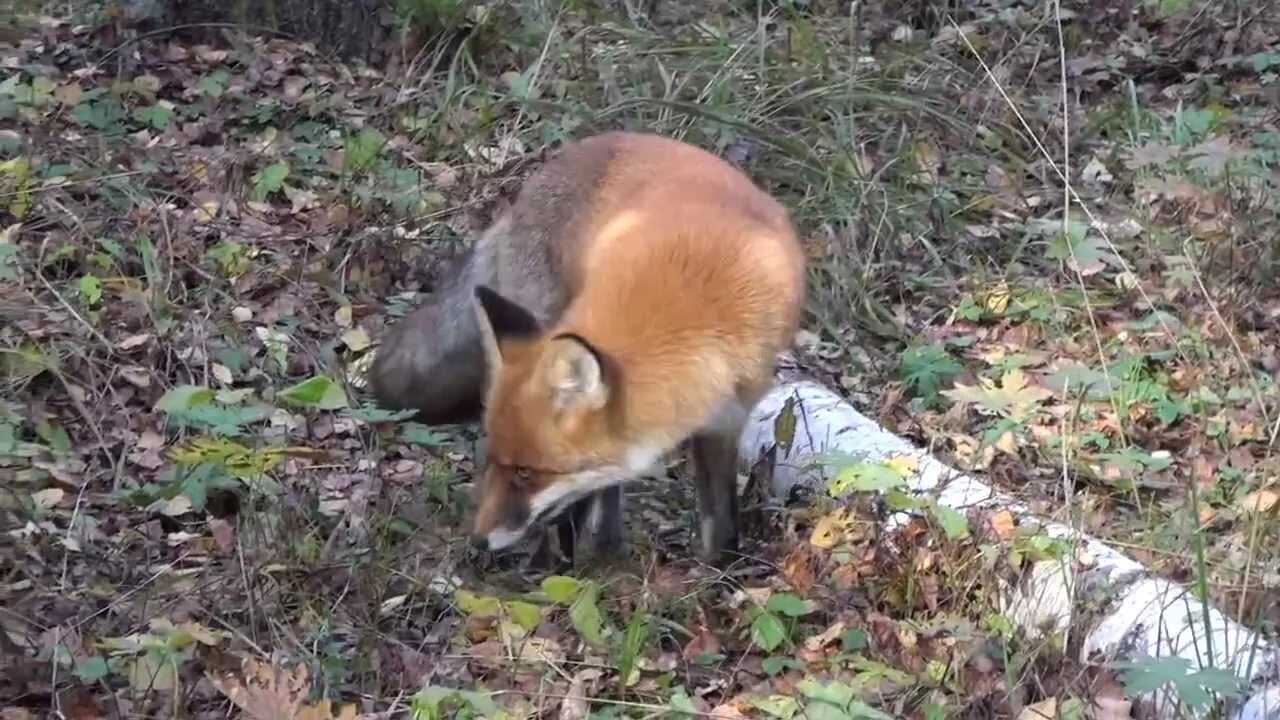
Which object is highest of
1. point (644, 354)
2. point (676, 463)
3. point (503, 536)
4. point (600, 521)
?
point (644, 354)

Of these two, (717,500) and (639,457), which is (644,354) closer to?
(639,457)

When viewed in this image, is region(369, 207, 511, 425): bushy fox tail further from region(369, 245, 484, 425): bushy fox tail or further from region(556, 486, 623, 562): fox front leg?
region(556, 486, 623, 562): fox front leg

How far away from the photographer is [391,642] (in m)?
4.00

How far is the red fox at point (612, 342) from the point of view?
4.20 meters

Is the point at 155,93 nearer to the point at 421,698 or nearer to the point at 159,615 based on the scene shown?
the point at 159,615

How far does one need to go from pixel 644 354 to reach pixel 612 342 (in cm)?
11

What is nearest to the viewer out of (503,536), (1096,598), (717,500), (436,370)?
(1096,598)

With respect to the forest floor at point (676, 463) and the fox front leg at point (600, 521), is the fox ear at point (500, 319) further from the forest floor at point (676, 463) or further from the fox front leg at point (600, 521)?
the fox front leg at point (600, 521)

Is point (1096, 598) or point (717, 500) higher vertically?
point (1096, 598)

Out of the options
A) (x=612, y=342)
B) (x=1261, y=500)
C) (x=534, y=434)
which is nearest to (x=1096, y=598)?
(x=1261, y=500)

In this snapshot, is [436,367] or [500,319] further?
[436,367]

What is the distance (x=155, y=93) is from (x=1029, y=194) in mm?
4843

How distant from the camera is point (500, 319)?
4.18m

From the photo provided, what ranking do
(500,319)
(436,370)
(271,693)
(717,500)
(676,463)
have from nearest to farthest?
1. (271,693)
2. (500,319)
3. (717,500)
4. (436,370)
5. (676,463)
